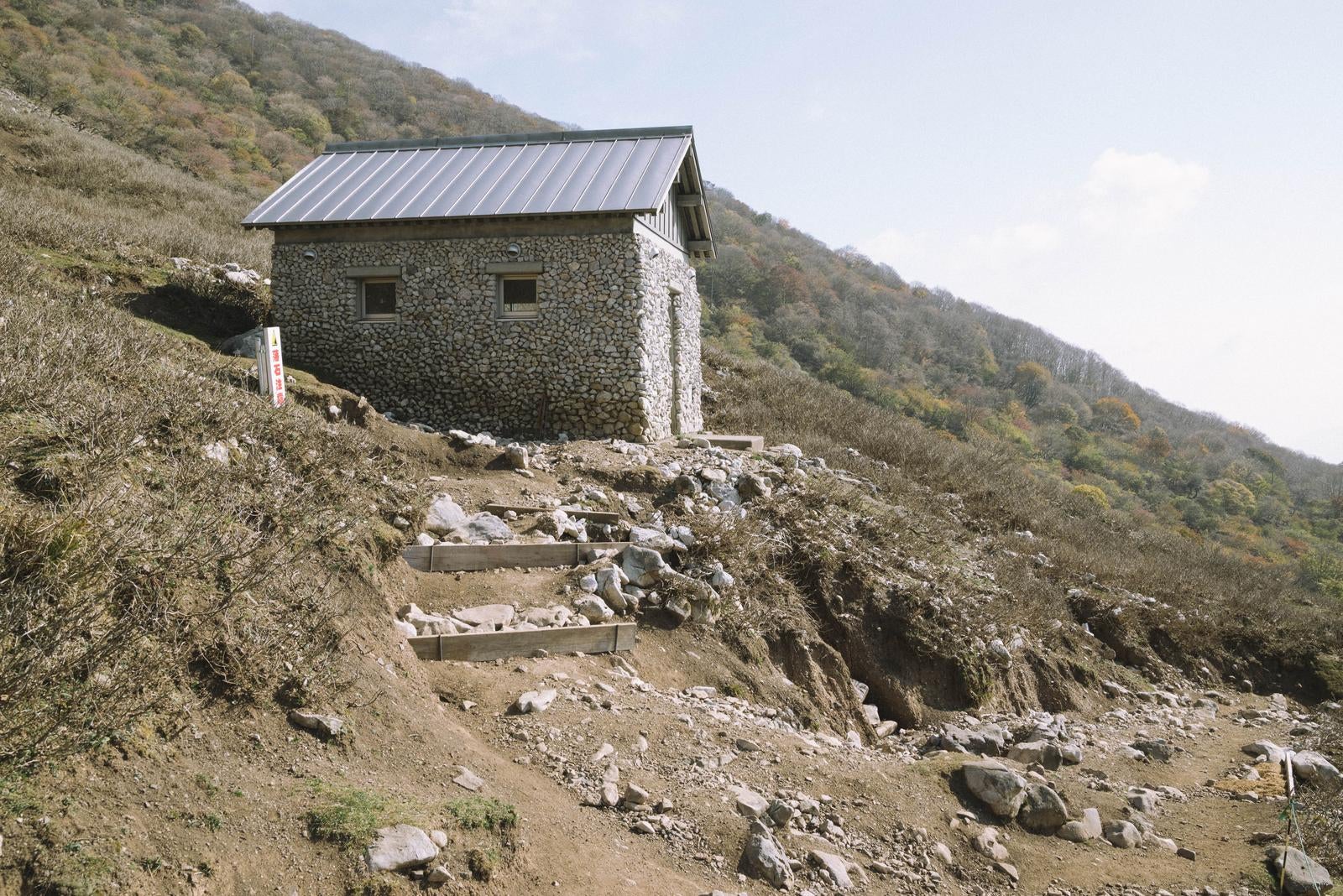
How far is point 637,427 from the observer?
13555 millimetres

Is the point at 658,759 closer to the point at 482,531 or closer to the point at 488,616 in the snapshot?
the point at 488,616

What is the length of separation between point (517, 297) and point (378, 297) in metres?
2.79

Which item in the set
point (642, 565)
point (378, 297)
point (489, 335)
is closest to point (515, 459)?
point (642, 565)

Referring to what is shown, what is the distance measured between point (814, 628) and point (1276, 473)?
4013 cm

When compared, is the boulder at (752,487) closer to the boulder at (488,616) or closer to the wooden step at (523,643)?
the wooden step at (523,643)

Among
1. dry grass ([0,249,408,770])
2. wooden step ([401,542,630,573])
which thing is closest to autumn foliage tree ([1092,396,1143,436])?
wooden step ([401,542,630,573])

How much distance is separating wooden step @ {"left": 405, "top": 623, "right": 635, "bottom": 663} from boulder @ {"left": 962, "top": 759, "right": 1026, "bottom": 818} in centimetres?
308

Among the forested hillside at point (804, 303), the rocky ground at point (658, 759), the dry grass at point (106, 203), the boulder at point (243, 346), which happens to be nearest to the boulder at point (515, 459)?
the rocky ground at point (658, 759)

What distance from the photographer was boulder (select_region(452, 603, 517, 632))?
664cm

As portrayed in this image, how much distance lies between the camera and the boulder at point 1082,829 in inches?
231

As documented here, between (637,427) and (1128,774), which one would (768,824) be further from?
(637,427)

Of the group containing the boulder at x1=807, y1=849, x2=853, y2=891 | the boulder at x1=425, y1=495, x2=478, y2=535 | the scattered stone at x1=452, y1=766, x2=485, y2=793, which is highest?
the boulder at x1=425, y1=495, x2=478, y2=535

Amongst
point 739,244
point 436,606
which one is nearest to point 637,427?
point 436,606

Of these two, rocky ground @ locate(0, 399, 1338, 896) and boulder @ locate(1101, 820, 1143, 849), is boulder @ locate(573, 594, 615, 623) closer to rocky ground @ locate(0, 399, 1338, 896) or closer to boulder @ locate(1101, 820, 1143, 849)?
rocky ground @ locate(0, 399, 1338, 896)
